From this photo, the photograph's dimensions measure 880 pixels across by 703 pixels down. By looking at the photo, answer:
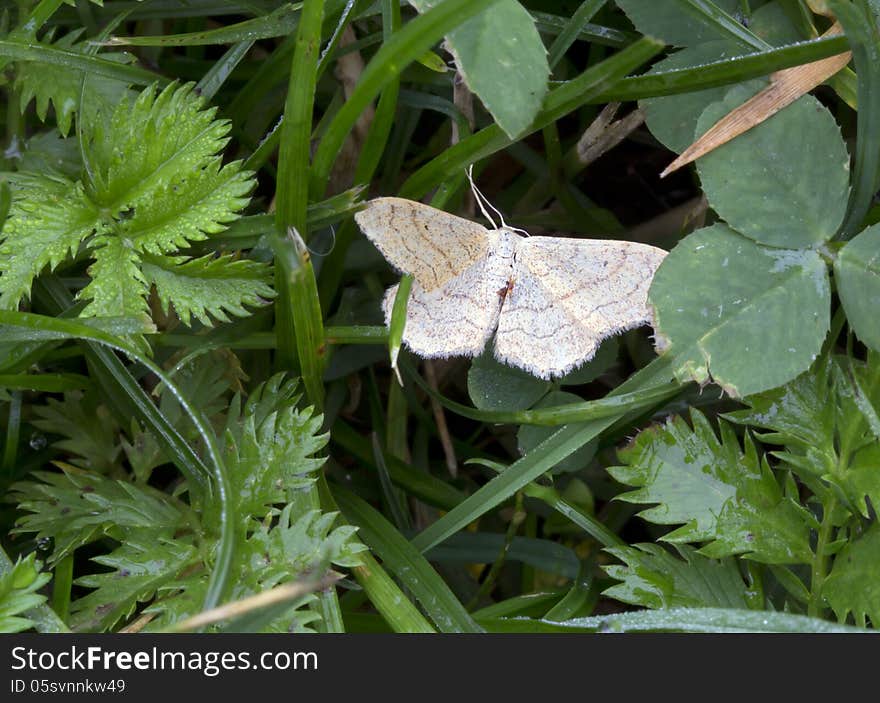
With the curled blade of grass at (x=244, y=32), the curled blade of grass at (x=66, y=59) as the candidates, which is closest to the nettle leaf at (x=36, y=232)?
the curled blade of grass at (x=66, y=59)

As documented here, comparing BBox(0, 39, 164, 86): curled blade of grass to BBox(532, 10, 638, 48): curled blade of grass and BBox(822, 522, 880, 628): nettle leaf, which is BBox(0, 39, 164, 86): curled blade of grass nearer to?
BBox(532, 10, 638, 48): curled blade of grass

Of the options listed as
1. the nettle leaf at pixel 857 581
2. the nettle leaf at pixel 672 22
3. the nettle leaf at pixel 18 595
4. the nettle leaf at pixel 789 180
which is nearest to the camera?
the nettle leaf at pixel 18 595

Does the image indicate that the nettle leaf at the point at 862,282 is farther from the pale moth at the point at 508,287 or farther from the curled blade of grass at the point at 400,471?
the curled blade of grass at the point at 400,471

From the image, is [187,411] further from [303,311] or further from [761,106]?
[761,106]

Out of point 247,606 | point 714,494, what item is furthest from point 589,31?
point 247,606

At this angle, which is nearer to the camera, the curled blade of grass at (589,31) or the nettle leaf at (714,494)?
the nettle leaf at (714,494)

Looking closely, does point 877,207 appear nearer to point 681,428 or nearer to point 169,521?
point 681,428
